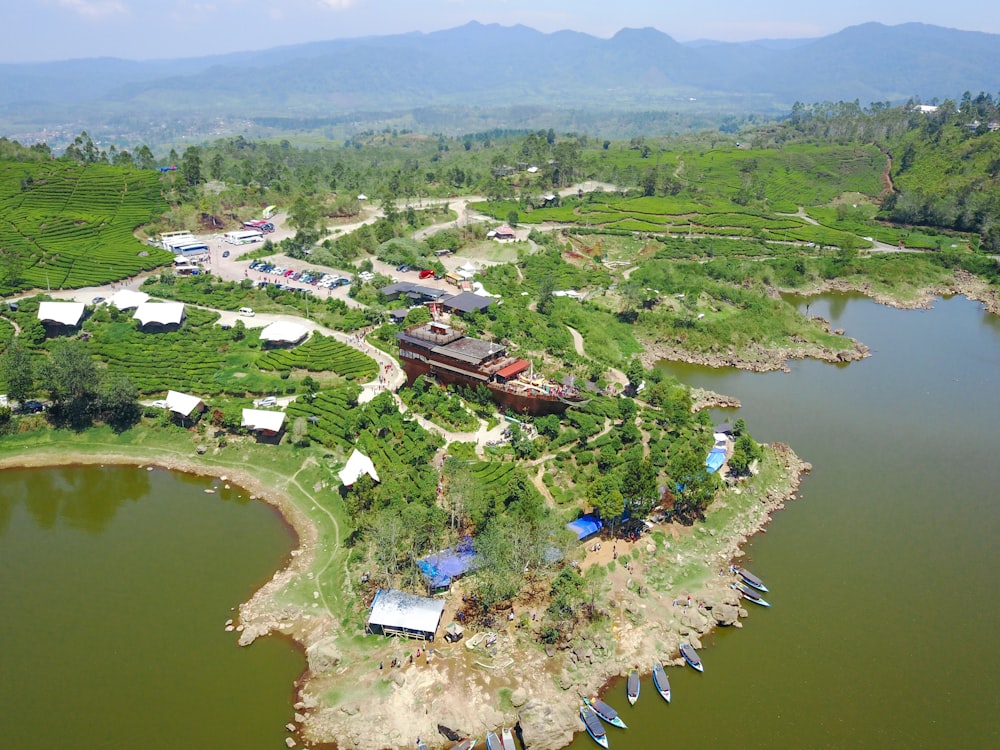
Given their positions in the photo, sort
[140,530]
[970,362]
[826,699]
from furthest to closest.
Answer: [970,362], [140,530], [826,699]

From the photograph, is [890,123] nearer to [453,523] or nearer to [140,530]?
[453,523]

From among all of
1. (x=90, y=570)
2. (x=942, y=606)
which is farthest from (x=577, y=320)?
(x=90, y=570)

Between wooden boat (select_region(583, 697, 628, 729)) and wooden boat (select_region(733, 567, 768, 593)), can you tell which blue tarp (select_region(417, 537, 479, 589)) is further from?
wooden boat (select_region(733, 567, 768, 593))

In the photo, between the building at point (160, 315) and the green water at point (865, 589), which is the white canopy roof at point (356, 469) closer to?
the green water at point (865, 589)

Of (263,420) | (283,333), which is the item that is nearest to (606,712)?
(263,420)

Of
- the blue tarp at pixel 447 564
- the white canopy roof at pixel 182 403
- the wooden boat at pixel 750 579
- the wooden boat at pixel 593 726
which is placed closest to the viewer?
the wooden boat at pixel 593 726

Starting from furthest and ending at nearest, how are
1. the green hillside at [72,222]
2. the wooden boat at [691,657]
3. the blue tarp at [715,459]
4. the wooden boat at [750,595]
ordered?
the green hillside at [72,222]
the blue tarp at [715,459]
the wooden boat at [750,595]
the wooden boat at [691,657]

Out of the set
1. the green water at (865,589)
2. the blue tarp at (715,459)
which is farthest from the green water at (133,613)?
the blue tarp at (715,459)
